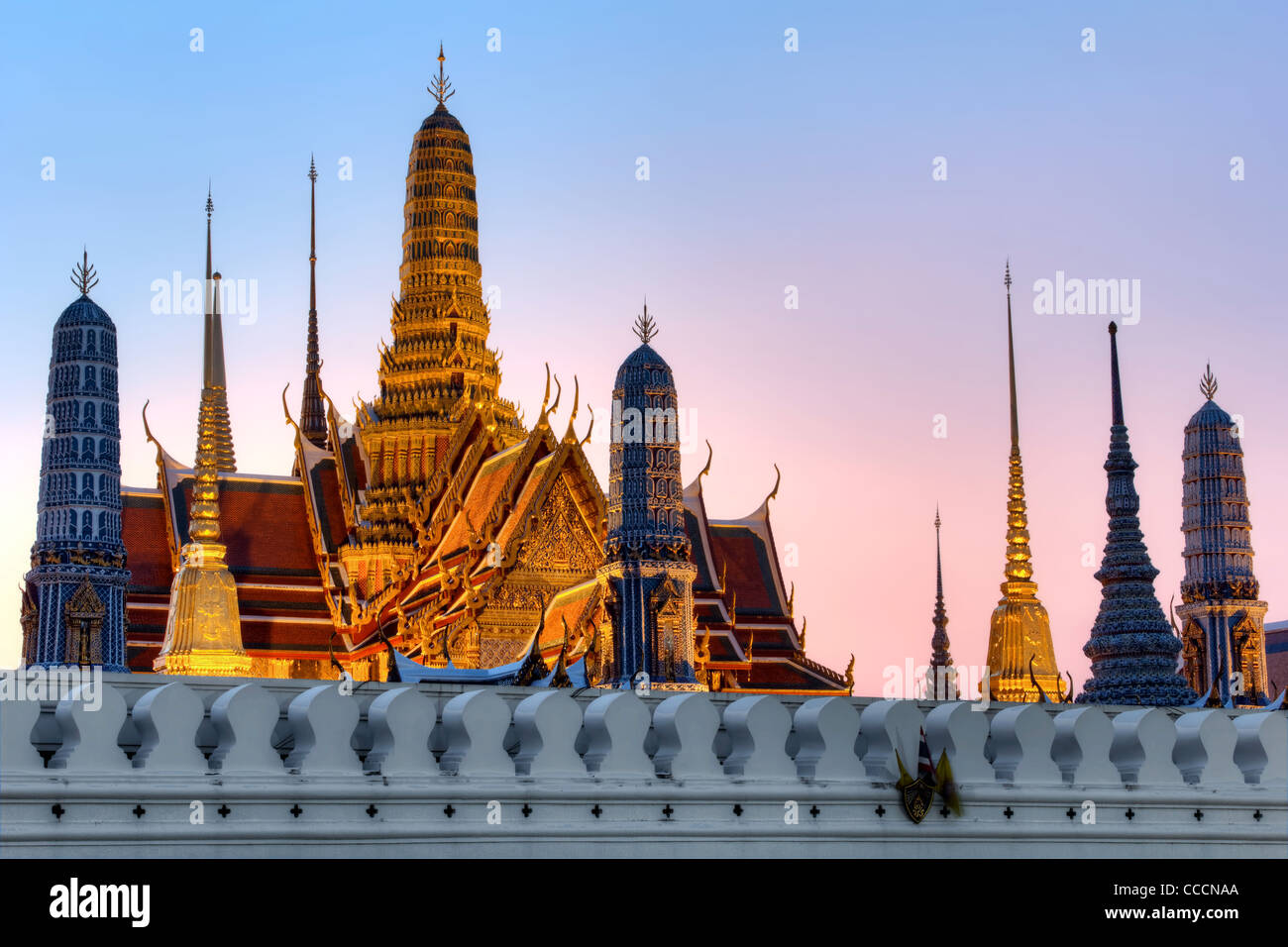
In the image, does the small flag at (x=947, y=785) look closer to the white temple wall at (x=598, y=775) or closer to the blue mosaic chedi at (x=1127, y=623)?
the white temple wall at (x=598, y=775)

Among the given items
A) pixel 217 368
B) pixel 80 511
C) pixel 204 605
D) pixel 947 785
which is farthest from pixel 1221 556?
pixel 217 368

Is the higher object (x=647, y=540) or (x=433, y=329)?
(x=433, y=329)

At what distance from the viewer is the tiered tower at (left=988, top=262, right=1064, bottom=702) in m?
42.6

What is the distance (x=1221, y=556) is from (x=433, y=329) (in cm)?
1737

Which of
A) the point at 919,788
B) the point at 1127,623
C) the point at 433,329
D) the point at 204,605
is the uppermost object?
the point at 433,329

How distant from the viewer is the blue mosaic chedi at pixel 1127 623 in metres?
28.2

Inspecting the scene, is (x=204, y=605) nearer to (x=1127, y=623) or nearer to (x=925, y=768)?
(x=1127, y=623)

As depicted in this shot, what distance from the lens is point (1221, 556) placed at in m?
34.0

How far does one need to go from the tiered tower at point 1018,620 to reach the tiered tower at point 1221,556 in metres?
8.20

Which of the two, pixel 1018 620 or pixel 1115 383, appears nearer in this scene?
pixel 1115 383

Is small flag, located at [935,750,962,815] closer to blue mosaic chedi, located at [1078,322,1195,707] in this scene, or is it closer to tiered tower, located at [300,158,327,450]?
blue mosaic chedi, located at [1078,322,1195,707]
